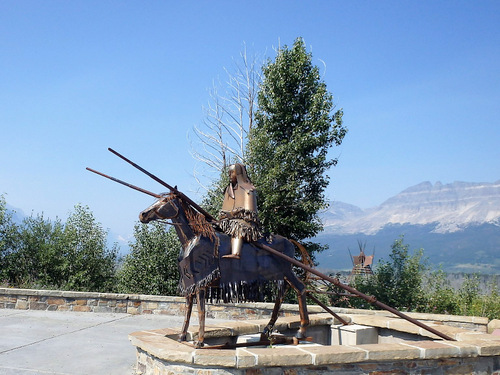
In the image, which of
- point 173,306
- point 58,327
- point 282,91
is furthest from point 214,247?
point 282,91

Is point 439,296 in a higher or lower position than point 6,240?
lower

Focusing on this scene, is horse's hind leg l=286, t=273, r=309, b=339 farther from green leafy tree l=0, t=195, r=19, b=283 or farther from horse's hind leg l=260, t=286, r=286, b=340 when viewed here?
green leafy tree l=0, t=195, r=19, b=283

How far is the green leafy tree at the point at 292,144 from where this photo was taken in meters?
14.9

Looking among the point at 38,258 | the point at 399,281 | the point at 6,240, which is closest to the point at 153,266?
the point at 38,258

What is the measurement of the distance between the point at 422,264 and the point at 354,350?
879cm

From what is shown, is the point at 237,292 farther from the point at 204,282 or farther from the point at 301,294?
the point at 301,294

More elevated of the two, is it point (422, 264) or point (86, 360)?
point (422, 264)

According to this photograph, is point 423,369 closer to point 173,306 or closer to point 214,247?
A: point 214,247

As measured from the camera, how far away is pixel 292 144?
15.1 metres

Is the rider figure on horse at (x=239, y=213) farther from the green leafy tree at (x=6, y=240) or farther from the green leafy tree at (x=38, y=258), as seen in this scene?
the green leafy tree at (x=6, y=240)

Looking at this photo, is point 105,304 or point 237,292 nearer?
point 237,292

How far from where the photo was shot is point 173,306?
12.4 m

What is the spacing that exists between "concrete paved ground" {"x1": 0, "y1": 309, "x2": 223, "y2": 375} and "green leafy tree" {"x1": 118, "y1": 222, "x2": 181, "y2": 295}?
2242 millimetres

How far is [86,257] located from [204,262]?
1008 centimetres
